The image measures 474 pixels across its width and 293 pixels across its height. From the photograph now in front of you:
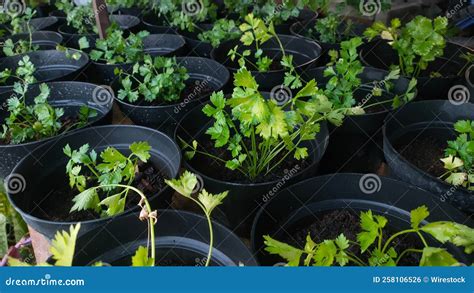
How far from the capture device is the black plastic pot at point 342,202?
107 cm

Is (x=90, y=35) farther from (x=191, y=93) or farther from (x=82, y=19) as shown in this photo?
(x=191, y=93)

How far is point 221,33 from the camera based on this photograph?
81.1 inches

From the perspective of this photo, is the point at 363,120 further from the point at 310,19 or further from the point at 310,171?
the point at 310,19

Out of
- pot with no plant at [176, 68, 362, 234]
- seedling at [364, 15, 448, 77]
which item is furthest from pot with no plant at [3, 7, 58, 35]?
seedling at [364, 15, 448, 77]

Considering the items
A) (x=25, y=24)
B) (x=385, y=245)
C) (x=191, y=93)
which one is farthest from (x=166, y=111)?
(x=25, y=24)

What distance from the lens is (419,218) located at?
2.76 ft

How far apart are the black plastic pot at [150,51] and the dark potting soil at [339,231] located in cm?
110

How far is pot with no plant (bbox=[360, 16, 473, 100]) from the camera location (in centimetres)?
154

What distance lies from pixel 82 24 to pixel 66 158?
133cm

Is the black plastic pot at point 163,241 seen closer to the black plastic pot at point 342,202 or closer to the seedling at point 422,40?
Answer: the black plastic pot at point 342,202

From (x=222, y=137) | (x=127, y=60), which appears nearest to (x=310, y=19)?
(x=127, y=60)

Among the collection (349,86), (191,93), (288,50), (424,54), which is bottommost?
(191,93)

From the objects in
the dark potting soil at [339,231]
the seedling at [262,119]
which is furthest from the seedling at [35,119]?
the dark potting soil at [339,231]

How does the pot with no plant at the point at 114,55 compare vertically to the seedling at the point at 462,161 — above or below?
below
